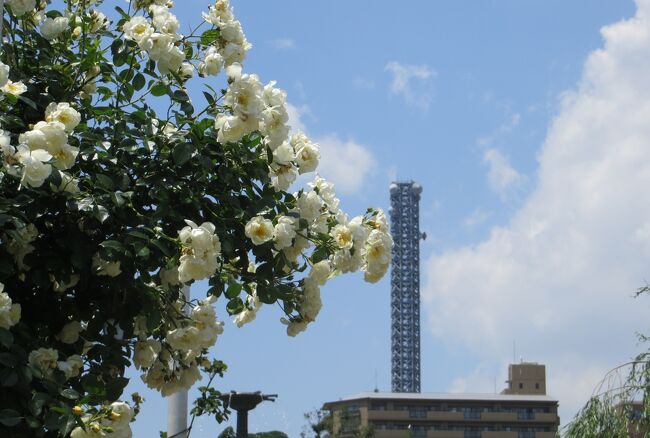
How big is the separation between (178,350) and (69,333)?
0.52 meters

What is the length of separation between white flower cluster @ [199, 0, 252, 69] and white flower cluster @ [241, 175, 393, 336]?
477mm

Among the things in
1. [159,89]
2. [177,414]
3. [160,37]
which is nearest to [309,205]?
[159,89]

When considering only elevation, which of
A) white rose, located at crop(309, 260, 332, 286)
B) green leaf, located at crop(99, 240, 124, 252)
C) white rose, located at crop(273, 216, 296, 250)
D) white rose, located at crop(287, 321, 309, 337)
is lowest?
white rose, located at crop(287, 321, 309, 337)

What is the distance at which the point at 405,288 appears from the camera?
142 m

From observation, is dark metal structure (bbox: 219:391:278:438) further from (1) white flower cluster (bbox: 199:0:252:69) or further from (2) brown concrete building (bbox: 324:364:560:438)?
(2) brown concrete building (bbox: 324:364:560:438)

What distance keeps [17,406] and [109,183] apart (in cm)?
95

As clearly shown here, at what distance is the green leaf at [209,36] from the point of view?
5203 millimetres

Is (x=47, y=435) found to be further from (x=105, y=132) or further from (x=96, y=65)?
(x=96, y=65)

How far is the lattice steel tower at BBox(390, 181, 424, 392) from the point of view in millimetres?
139750

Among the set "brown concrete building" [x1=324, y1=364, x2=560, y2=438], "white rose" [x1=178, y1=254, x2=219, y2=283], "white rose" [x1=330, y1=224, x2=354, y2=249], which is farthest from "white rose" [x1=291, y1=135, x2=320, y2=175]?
"brown concrete building" [x1=324, y1=364, x2=560, y2=438]

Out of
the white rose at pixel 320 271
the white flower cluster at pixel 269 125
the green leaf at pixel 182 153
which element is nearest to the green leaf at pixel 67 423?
the green leaf at pixel 182 153

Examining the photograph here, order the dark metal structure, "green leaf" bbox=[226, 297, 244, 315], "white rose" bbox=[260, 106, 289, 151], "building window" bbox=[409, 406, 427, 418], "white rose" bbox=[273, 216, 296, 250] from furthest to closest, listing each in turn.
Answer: "building window" bbox=[409, 406, 427, 418], the dark metal structure, "green leaf" bbox=[226, 297, 244, 315], "white rose" bbox=[260, 106, 289, 151], "white rose" bbox=[273, 216, 296, 250]

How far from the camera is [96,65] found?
5.07 meters

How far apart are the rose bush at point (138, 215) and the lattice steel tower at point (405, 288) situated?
438 ft
